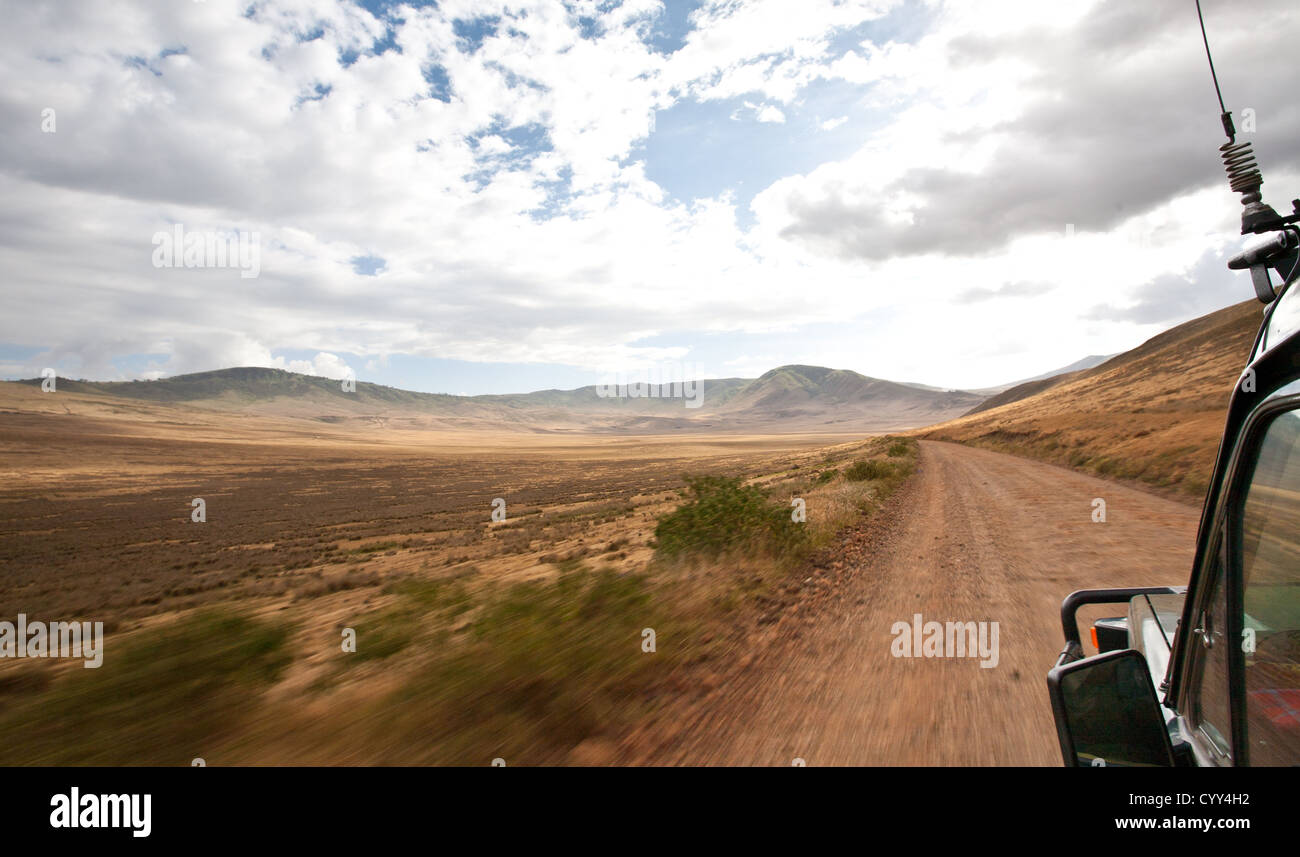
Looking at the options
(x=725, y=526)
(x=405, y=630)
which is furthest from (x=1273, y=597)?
(x=725, y=526)

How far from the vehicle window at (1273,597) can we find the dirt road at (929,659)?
8.72 feet

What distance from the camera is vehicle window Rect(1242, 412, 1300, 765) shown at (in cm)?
138

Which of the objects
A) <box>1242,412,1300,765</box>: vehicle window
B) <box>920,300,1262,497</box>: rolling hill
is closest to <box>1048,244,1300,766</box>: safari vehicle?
<box>1242,412,1300,765</box>: vehicle window

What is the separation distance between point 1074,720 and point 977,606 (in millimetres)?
6147

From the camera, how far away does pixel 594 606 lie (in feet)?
22.9

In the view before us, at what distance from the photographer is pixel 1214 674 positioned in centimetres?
178

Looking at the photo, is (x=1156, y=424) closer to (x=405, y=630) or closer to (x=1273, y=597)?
(x=405, y=630)

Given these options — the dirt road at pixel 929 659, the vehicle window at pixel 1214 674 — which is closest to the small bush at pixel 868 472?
the dirt road at pixel 929 659

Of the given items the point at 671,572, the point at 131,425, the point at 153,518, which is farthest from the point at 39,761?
the point at 131,425

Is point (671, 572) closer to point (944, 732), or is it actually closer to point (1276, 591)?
point (944, 732)

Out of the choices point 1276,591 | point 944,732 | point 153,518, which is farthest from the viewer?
point 153,518

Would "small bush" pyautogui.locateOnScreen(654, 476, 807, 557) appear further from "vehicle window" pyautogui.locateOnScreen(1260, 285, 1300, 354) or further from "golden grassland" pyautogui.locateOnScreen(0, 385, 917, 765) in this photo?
"vehicle window" pyautogui.locateOnScreen(1260, 285, 1300, 354)

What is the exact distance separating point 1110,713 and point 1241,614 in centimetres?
51
